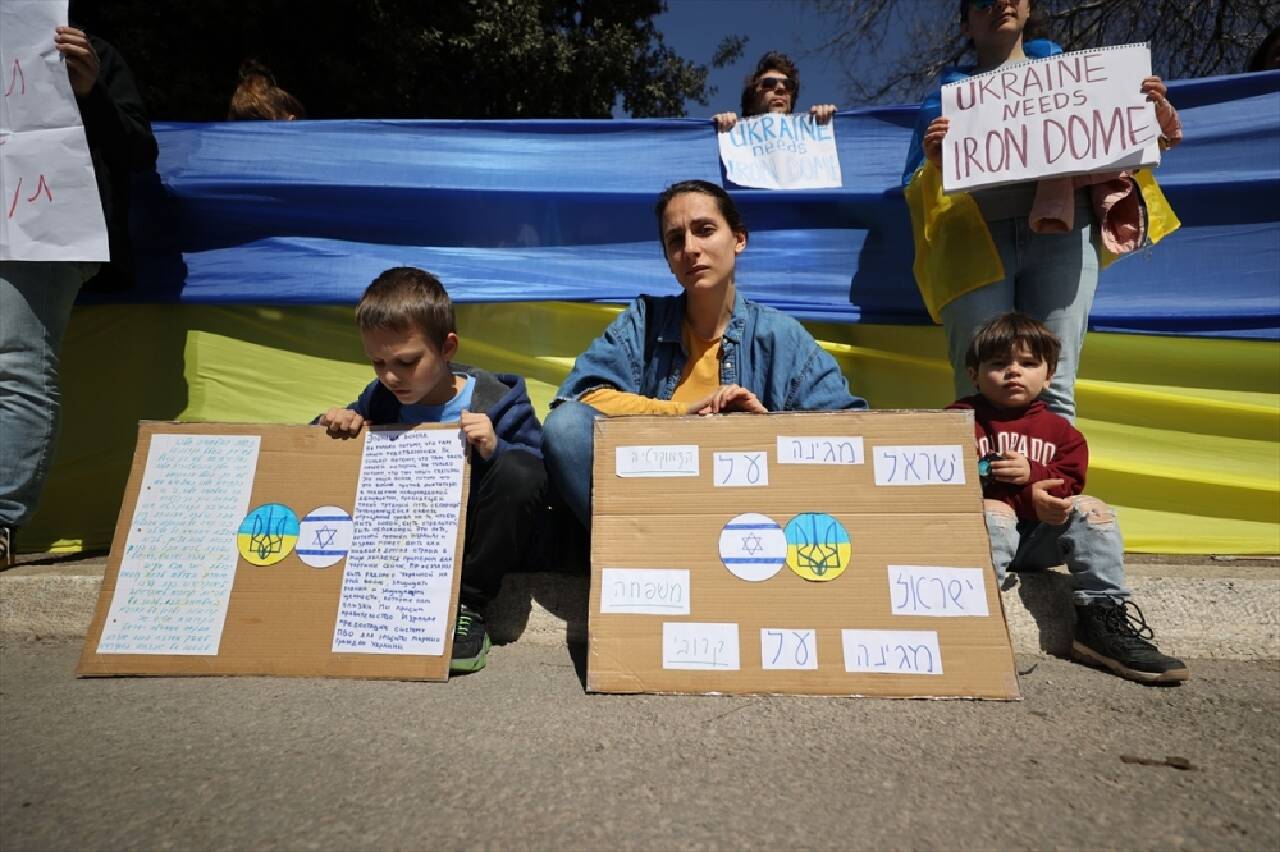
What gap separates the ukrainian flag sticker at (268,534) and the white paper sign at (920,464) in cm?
137

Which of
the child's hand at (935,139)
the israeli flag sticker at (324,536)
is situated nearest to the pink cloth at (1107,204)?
the child's hand at (935,139)

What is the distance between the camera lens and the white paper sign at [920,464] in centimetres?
160

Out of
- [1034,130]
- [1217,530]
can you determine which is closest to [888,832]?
[1034,130]

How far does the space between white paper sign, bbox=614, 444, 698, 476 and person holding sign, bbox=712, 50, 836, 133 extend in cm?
160

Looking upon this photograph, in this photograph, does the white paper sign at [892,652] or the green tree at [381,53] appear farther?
the green tree at [381,53]

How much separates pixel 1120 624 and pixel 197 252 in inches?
122

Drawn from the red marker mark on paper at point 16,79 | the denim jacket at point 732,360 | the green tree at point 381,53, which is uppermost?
the green tree at point 381,53

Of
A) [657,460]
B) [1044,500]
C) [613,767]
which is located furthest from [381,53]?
[613,767]

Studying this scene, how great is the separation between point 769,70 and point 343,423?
217 centimetres

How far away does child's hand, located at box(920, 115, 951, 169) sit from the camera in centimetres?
207

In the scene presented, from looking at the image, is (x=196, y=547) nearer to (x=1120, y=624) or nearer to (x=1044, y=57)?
(x=1120, y=624)

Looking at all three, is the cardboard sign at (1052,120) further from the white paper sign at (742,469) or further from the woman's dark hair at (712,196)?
the white paper sign at (742,469)

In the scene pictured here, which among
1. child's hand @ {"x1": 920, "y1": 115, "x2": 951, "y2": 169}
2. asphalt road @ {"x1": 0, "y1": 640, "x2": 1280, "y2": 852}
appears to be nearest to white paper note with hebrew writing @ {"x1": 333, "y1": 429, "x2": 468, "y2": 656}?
asphalt road @ {"x1": 0, "y1": 640, "x2": 1280, "y2": 852}

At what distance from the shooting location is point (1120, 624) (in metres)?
1.67
